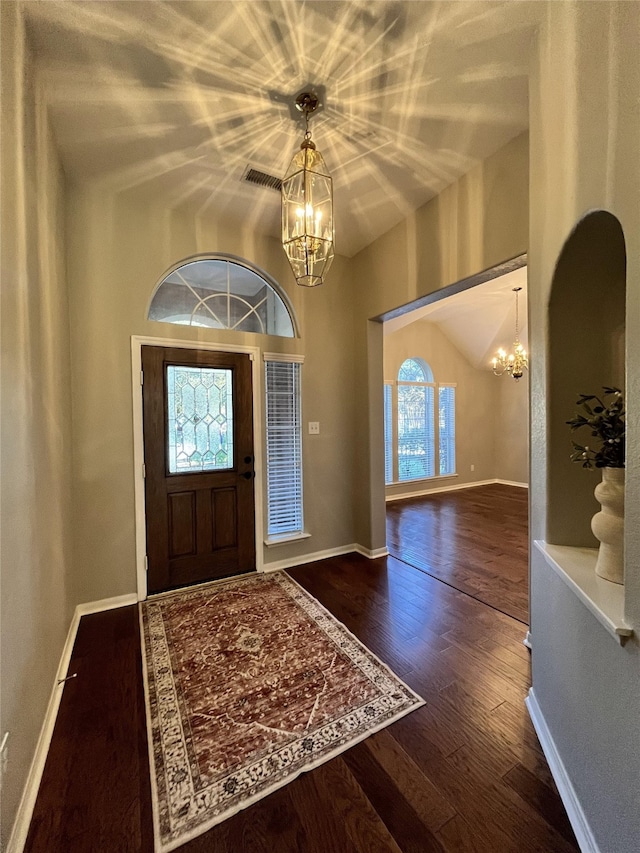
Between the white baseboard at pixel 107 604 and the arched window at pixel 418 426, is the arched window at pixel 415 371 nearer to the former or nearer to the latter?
the arched window at pixel 418 426

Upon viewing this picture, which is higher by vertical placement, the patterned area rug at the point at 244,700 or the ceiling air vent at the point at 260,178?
the ceiling air vent at the point at 260,178

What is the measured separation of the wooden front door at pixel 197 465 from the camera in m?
2.81

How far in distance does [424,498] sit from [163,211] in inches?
226

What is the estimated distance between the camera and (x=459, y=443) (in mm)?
7223

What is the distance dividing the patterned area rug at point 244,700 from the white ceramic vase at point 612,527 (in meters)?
1.11

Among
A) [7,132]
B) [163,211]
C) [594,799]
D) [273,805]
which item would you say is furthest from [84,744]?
[163,211]

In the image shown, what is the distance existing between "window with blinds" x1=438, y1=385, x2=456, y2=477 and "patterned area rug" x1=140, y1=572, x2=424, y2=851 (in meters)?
5.27

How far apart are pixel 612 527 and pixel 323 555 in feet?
8.90

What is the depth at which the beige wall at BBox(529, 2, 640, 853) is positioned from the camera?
0.93 metres

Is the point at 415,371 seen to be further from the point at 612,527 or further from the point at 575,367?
the point at 612,527

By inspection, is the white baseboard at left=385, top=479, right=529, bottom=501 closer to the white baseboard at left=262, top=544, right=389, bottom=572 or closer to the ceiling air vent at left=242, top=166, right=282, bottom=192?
the white baseboard at left=262, top=544, right=389, bottom=572

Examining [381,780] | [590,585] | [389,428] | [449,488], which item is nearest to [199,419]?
[381,780]

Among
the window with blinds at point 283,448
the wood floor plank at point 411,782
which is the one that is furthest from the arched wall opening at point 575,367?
the window with blinds at point 283,448

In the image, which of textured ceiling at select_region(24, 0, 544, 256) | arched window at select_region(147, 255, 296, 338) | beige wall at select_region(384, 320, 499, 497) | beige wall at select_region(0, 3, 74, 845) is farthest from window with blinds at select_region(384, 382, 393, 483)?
beige wall at select_region(0, 3, 74, 845)
